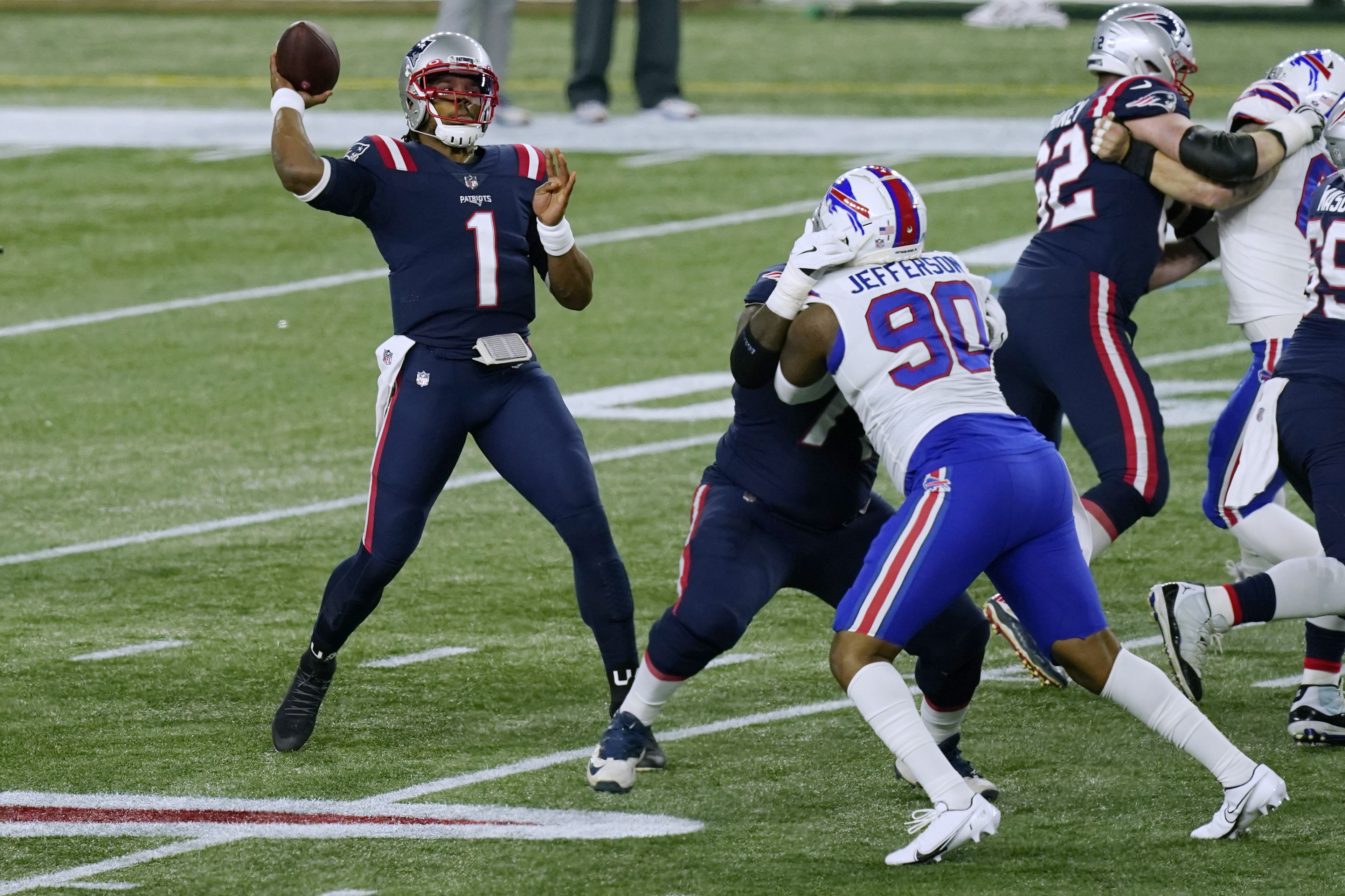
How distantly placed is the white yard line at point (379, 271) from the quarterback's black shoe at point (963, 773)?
6.13m

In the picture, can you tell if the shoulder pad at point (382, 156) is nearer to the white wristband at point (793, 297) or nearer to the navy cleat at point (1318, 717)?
the white wristband at point (793, 297)

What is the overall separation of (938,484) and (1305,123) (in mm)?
2031

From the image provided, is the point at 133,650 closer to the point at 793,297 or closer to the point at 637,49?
the point at 793,297

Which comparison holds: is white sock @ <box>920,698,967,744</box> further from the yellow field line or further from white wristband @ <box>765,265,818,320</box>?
the yellow field line

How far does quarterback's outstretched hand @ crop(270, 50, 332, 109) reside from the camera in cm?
562

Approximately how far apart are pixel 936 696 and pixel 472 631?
A: 1.88 metres

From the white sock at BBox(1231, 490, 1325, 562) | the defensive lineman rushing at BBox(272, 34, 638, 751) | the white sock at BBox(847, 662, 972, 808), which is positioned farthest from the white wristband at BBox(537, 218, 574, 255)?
the white sock at BBox(1231, 490, 1325, 562)

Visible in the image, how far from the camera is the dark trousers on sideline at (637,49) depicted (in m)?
14.4

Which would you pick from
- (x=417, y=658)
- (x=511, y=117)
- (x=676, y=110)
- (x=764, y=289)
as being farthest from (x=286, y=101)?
(x=676, y=110)

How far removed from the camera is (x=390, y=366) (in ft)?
18.0

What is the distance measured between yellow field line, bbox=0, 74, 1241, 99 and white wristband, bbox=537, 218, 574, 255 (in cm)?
1146

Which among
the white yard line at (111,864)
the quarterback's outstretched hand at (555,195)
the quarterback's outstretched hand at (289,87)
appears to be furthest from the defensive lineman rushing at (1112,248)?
the white yard line at (111,864)

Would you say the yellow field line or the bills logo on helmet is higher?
the bills logo on helmet

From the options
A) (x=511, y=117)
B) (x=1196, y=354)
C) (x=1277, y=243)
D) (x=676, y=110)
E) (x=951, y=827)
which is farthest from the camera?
(x=676, y=110)
